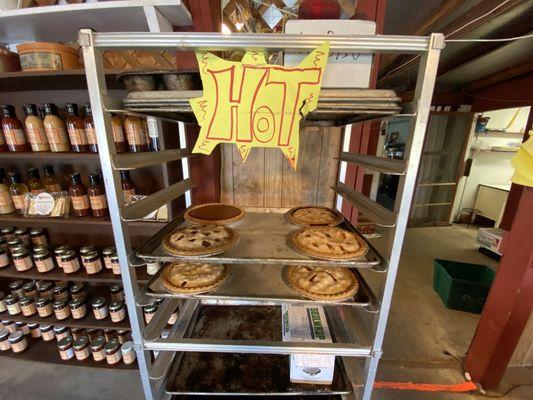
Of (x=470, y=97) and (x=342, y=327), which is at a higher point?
(x=470, y=97)

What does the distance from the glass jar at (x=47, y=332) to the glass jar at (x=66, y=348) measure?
0.14m

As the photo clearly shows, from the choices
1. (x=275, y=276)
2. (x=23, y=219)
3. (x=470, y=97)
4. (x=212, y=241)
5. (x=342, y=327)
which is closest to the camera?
(x=212, y=241)

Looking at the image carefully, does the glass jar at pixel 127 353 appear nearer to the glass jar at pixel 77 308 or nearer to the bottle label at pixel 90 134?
the glass jar at pixel 77 308

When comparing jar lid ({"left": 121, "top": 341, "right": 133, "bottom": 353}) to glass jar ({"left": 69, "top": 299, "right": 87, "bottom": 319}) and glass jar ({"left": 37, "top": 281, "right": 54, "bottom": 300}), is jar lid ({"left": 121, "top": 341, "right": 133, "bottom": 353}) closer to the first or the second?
glass jar ({"left": 69, "top": 299, "right": 87, "bottom": 319})

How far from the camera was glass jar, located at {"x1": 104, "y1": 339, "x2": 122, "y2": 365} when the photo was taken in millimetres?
1580

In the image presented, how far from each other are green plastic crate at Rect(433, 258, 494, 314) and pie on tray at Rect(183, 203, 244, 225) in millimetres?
2302

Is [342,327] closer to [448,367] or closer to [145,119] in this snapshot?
[448,367]

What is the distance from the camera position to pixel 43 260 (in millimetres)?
1467

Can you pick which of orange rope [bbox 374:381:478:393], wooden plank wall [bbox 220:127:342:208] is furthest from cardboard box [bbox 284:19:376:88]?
orange rope [bbox 374:381:478:393]

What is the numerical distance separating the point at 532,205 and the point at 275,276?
1.50 metres

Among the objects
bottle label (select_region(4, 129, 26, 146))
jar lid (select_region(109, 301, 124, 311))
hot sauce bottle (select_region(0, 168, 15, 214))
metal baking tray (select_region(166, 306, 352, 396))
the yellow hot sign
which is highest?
the yellow hot sign

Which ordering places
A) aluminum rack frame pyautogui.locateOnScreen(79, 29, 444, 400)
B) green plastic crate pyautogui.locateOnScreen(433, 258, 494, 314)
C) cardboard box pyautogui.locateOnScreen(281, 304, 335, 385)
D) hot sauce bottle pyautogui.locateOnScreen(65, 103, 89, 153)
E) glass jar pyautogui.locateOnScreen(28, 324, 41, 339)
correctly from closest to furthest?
aluminum rack frame pyautogui.locateOnScreen(79, 29, 444, 400) < cardboard box pyautogui.locateOnScreen(281, 304, 335, 385) < hot sauce bottle pyautogui.locateOnScreen(65, 103, 89, 153) < glass jar pyautogui.locateOnScreen(28, 324, 41, 339) < green plastic crate pyautogui.locateOnScreen(433, 258, 494, 314)

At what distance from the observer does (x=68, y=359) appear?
1.64 m

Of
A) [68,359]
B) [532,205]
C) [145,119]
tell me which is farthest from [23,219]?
[532,205]
